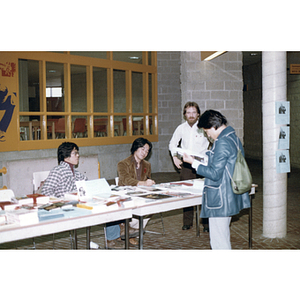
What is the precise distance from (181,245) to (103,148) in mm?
6488

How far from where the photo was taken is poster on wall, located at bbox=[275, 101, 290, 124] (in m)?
5.17

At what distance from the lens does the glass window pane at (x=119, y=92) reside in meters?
17.4

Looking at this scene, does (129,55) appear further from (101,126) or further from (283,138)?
(283,138)

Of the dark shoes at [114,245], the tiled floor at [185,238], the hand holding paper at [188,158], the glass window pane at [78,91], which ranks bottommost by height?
the tiled floor at [185,238]

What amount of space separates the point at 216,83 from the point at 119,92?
1026 centimetres

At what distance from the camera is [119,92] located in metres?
17.4

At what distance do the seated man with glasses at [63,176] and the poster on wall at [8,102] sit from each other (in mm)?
5195

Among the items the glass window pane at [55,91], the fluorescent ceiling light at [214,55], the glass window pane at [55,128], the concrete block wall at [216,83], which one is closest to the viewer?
the fluorescent ceiling light at [214,55]

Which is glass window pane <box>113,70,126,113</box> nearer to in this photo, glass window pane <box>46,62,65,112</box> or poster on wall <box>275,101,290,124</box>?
glass window pane <box>46,62,65,112</box>

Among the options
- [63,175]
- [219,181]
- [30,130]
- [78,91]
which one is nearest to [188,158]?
[219,181]

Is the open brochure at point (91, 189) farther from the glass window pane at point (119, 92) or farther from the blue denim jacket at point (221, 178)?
the glass window pane at point (119, 92)

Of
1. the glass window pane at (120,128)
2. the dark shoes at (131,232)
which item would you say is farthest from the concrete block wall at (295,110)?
the dark shoes at (131,232)
